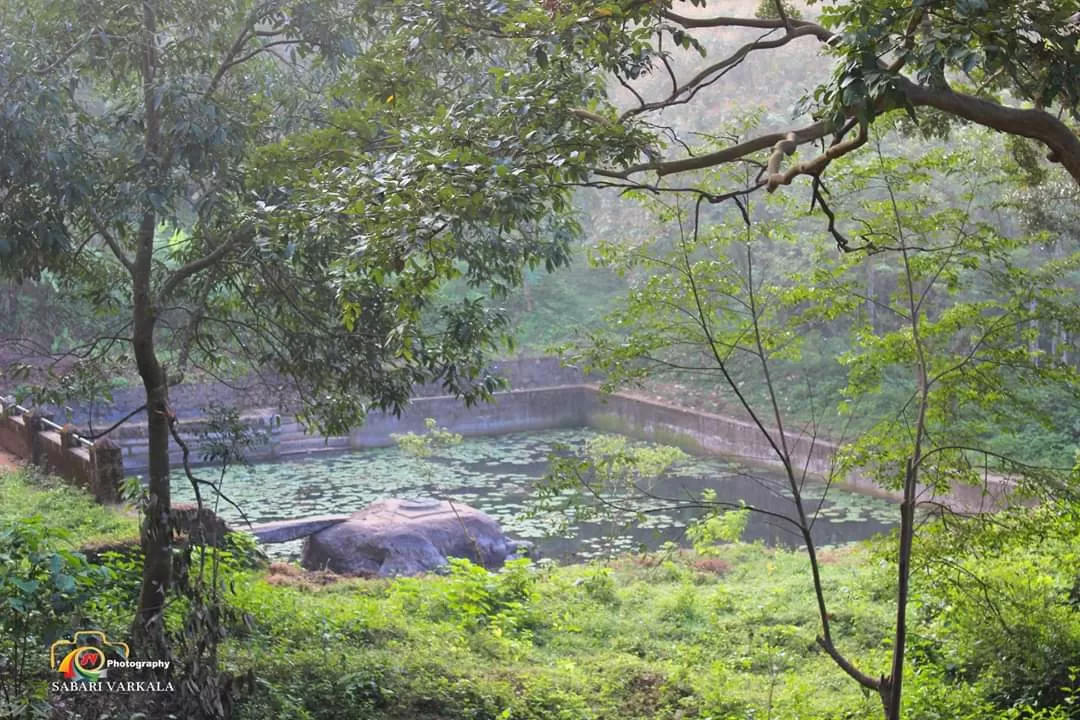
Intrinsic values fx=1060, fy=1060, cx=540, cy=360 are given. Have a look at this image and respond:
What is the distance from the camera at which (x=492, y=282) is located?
20.5ft

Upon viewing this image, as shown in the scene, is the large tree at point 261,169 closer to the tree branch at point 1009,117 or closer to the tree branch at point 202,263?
the tree branch at point 202,263

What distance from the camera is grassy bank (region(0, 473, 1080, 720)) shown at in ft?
18.0

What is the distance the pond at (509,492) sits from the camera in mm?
14164

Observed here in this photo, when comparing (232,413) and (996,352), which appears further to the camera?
(232,413)

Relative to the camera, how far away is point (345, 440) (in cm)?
2112

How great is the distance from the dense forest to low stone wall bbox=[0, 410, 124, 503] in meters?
2.65

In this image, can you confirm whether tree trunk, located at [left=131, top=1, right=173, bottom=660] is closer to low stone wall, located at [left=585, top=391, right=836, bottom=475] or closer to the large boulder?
the large boulder

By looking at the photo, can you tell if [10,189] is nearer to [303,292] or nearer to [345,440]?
[303,292]

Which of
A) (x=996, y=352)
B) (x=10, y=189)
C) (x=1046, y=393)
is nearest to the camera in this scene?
(x=996, y=352)

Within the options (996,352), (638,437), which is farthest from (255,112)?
(638,437)

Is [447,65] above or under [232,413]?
above

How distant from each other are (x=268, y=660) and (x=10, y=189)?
291cm

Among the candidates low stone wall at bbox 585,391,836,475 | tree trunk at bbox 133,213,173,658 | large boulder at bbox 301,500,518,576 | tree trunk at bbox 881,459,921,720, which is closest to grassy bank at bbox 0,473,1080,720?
tree trunk at bbox 133,213,173,658

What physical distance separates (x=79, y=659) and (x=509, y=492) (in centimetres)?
1285
